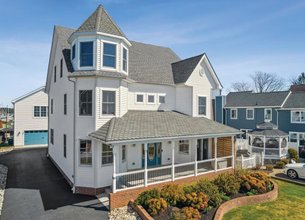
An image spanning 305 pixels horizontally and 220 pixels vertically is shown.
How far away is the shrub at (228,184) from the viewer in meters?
11.7

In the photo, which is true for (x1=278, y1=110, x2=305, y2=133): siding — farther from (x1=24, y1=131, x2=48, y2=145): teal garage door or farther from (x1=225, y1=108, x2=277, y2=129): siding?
(x1=24, y1=131, x2=48, y2=145): teal garage door

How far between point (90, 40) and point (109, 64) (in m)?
1.85

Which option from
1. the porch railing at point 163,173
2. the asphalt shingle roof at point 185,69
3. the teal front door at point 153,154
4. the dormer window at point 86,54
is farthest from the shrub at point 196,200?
the asphalt shingle roof at point 185,69

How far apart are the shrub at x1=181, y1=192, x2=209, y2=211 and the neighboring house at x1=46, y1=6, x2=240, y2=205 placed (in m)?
2.65

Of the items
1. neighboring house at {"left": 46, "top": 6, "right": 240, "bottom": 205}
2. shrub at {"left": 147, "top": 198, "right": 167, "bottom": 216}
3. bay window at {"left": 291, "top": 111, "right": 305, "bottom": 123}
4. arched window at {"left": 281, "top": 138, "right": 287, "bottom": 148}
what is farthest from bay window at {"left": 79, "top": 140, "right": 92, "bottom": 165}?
bay window at {"left": 291, "top": 111, "right": 305, "bottom": 123}

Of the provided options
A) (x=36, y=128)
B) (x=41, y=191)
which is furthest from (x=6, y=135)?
(x=41, y=191)

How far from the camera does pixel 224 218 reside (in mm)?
9703

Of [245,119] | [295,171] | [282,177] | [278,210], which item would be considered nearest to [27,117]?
[278,210]

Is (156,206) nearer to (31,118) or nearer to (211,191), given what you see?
(211,191)

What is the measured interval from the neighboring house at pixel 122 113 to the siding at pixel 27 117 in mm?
12935

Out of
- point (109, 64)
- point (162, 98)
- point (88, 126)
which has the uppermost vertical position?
point (109, 64)

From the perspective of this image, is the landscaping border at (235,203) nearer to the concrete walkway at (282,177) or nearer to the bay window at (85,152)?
the concrete walkway at (282,177)

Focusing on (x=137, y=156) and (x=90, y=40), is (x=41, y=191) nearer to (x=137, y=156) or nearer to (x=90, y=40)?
(x=137, y=156)

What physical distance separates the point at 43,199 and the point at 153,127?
24.4 feet
